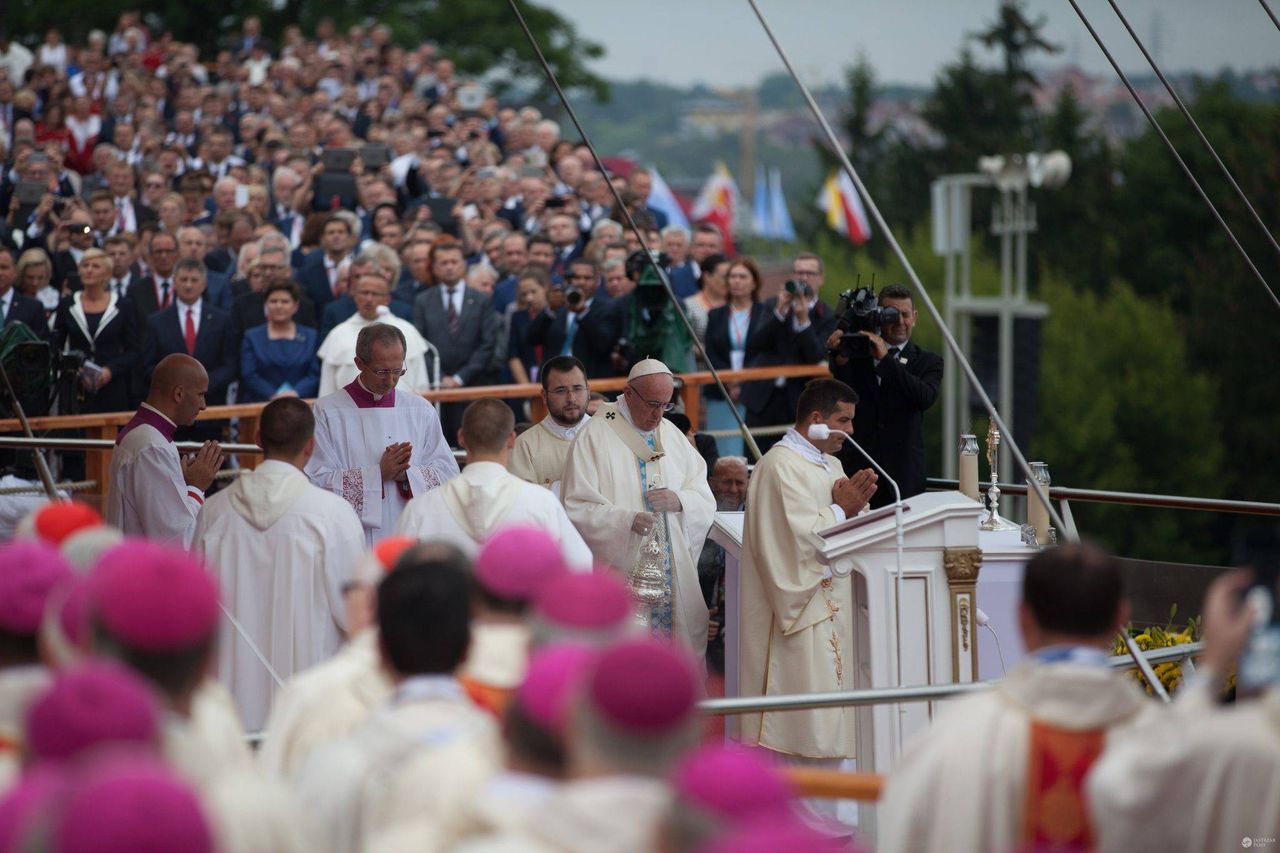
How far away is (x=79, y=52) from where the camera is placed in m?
24.2

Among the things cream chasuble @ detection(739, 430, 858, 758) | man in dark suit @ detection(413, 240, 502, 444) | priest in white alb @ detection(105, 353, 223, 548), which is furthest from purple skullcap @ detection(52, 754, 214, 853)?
A: man in dark suit @ detection(413, 240, 502, 444)

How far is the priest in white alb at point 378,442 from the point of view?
842cm

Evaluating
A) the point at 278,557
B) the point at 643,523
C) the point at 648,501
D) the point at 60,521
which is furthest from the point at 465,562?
the point at 648,501

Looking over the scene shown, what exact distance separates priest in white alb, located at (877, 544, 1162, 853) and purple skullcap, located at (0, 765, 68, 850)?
1847 mm

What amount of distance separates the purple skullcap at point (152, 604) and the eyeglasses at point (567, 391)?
5.71 meters

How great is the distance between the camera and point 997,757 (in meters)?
3.86

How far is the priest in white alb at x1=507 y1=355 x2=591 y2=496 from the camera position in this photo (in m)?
9.07

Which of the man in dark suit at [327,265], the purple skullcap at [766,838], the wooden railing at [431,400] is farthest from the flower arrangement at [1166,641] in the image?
the man in dark suit at [327,265]

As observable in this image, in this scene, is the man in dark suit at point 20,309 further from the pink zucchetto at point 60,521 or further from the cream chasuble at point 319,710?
the cream chasuble at point 319,710

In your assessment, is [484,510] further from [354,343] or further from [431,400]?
[354,343]

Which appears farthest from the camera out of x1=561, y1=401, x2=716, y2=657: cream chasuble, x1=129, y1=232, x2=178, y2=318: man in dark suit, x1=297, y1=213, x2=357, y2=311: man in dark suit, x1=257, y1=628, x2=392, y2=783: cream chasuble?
x1=297, y1=213, x2=357, y2=311: man in dark suit

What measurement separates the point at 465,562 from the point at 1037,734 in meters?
1.24

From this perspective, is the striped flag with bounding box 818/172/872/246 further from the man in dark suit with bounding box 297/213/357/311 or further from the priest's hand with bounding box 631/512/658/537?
the priest's hand with bounding box 631/512/658/537

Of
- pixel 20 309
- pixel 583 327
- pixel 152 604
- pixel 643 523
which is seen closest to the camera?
pixel 152 604
